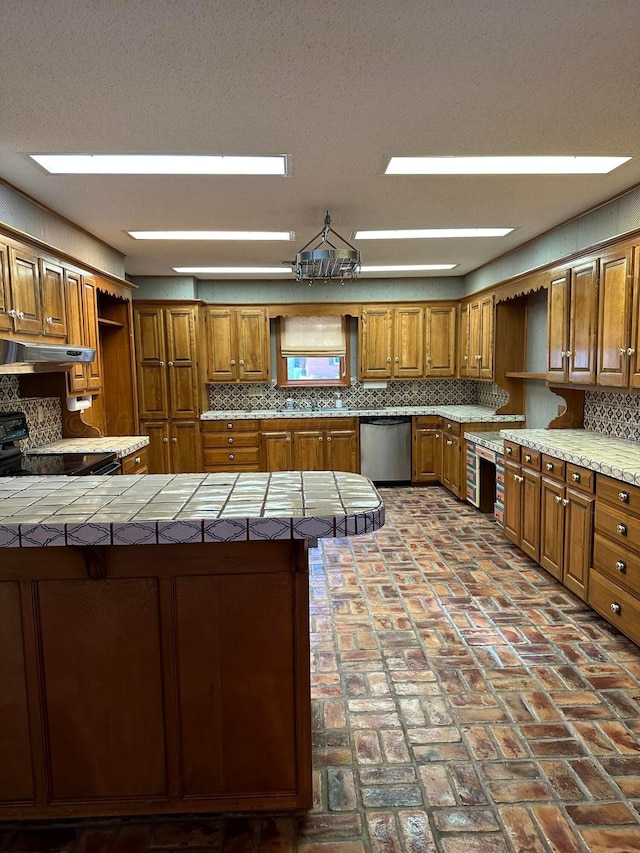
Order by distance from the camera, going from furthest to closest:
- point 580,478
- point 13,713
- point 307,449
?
point 307,449
point 580,478
point 13,713

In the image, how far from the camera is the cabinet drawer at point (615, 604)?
2.77m

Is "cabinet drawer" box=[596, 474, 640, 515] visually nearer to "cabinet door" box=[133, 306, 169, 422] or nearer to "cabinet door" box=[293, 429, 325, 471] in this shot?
"cabinet door" box=[293, 429, 325, 471]

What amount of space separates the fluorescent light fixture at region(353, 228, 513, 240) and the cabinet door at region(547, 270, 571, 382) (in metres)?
0.67

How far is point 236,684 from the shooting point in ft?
5.84

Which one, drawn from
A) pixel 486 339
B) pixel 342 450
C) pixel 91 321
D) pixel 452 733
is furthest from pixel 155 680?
pixel 486 339

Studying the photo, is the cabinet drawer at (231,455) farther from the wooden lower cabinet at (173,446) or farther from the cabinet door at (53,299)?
the cabinet door at (53,299)

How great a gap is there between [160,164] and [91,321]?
1777 mm

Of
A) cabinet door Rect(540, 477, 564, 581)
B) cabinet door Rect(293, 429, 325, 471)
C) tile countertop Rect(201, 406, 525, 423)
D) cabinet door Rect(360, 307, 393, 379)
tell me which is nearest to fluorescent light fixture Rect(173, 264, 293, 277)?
cabinet door Rect(360, 307, 393, 379)

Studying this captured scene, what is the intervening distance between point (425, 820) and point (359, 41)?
2629mm

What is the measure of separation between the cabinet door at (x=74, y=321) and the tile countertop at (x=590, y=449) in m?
3.39

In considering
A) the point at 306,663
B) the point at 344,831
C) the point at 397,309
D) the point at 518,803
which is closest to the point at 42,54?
the point at 306,663

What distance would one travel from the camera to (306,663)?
177 cm

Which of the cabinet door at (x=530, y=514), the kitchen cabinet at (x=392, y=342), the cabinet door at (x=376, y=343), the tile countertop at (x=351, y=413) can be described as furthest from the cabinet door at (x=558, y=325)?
the cabinet door at (x=376, y=343)

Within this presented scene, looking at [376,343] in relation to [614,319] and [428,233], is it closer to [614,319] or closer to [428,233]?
[428,233]
